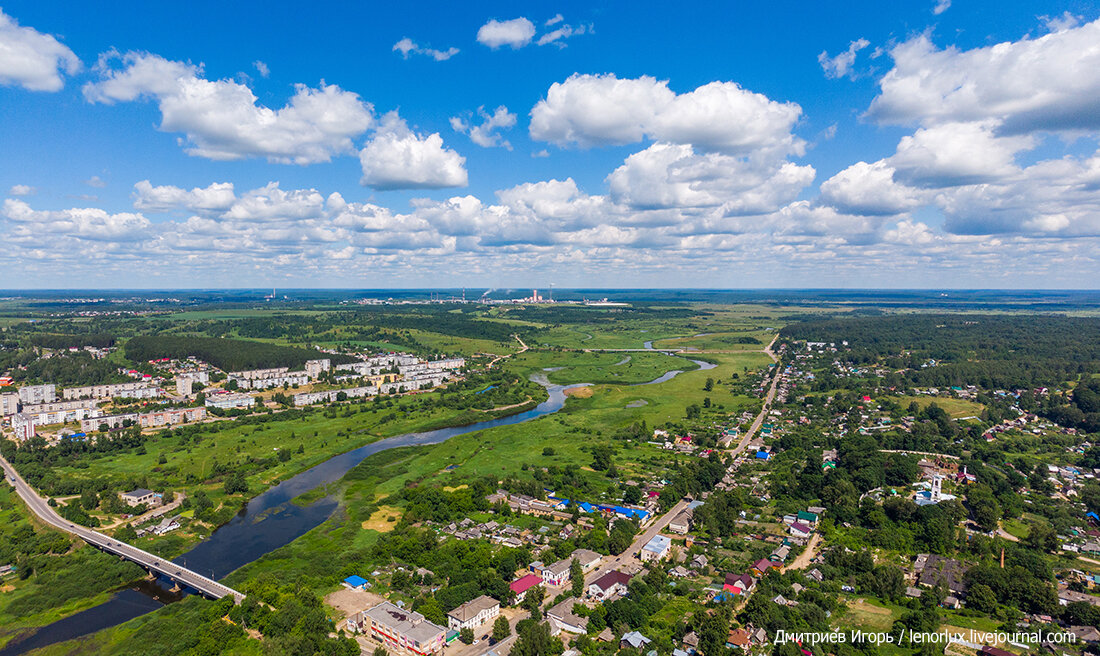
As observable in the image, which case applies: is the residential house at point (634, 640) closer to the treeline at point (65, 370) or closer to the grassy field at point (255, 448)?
the grassy field at point (255, 448)

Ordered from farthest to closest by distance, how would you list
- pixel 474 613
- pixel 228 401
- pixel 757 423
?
pixel 228 401, pixel 757 423, pixel 474 613

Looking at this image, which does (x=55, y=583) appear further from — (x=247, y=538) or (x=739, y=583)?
(x=739, y=583)

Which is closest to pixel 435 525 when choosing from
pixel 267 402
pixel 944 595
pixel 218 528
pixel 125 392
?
pixel 218 528

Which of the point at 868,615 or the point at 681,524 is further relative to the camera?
the point at 681,524

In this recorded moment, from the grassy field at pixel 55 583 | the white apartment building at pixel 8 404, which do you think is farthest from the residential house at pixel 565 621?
the white apartment building at pixel 8 404

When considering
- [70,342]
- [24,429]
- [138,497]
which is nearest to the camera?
[138,497]

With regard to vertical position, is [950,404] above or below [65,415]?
above

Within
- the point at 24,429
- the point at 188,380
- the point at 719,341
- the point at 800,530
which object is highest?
the point at 719,341

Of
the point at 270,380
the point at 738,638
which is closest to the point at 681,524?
the point at 738,638
